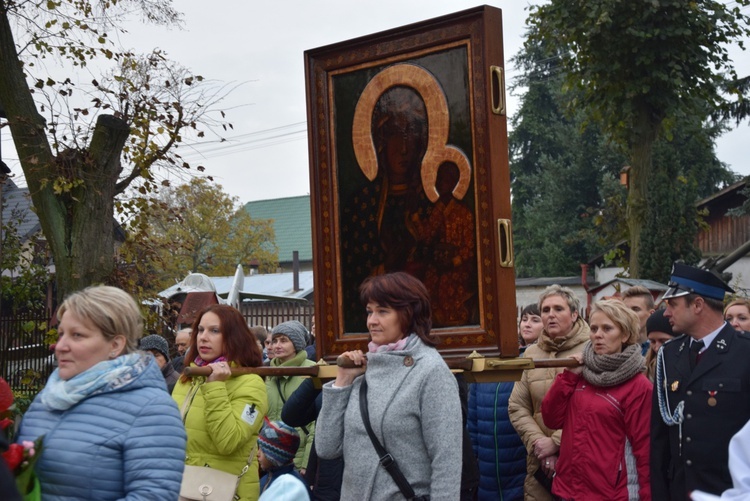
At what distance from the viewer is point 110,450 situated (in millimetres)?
3297

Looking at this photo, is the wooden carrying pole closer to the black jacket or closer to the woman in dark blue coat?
the black jacket

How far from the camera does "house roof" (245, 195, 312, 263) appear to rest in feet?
239

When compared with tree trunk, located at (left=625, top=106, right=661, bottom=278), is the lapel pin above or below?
below

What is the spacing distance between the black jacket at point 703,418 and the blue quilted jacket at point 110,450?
9.25ft

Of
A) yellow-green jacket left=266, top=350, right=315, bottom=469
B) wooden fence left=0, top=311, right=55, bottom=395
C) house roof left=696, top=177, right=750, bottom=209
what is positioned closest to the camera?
yellow-green jacket left=266, top=350, right=315, bottom=469

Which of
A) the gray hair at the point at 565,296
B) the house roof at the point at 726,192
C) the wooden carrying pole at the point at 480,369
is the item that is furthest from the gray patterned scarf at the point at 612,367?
the house roof at the point at 726,192

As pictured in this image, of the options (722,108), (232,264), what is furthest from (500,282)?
(232,264)

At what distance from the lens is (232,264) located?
4225 centimetres

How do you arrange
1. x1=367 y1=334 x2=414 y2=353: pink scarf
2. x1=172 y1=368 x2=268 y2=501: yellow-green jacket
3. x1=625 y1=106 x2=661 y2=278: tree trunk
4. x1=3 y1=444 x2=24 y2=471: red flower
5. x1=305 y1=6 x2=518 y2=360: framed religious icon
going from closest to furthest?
x1=3 y1=444 x2=24 y2=471: red flower, x1=367 y1=334 x2=414 y2=353: pink scarf, x1=305 y1=6 x2=518 y2=360: framed religious icon, x1=172 y1=368 x2=268 y2=501: yellow-green jacket, x1=625 y1=106 x2=661 y2=278: tree trunk

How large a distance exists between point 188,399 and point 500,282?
1892 mm

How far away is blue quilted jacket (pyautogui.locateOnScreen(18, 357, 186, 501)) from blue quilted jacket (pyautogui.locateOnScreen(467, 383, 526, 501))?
3.79 m

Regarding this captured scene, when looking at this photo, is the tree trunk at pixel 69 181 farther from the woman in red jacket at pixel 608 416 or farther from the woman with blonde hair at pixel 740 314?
the woman with blonde hair at pixel 740 314

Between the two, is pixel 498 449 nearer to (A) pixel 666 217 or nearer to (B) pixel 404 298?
(B) pixel 404 298

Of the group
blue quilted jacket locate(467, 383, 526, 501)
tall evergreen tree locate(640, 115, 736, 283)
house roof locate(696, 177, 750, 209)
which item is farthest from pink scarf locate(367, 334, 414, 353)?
house roof locate(696, 177, 750, 209)
